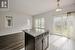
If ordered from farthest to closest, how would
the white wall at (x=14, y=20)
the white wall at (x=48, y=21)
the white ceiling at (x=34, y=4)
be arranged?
the white wall at (x=48, y=21)
the white wall at (x=14, y=20)
the white ceiling at (x=34, y=4)

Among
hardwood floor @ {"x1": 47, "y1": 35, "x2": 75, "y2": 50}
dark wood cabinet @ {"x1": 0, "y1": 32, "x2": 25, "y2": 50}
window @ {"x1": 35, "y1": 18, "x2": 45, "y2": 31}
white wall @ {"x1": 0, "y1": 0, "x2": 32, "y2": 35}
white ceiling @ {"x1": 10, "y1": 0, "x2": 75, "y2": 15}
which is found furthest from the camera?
window @ {"x1": 35, "y1": 18, "x2": 45, "y2": 31}

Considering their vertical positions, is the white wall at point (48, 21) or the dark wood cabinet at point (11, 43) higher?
the white wall at point (48, 21)

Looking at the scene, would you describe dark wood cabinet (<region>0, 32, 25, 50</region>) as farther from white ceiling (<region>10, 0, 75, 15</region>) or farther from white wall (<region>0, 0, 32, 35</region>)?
white ceiling (<region>10, 0, 75, 15</region>)

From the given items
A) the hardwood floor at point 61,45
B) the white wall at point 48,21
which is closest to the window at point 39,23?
the white wall at point 48,21

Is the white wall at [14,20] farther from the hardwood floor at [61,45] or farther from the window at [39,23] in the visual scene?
the hardwood floor at [61,45]

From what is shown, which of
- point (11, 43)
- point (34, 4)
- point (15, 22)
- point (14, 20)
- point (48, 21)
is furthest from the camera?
point (48, 21)

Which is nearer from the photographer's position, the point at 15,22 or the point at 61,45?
the point at 61,45

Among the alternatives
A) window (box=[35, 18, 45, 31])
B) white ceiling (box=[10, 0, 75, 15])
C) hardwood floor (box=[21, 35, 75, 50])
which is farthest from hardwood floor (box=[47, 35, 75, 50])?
window (box=[35, 18, 45, 31])

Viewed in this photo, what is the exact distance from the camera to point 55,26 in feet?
28.1

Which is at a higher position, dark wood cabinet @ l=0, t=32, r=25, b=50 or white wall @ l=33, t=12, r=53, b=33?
white wall @ l=33, t=12, r=53, b=33

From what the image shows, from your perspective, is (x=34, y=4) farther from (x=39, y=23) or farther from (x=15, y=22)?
(x=39, y=23)

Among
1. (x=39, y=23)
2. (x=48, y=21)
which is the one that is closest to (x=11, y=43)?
(x=48, y=21)

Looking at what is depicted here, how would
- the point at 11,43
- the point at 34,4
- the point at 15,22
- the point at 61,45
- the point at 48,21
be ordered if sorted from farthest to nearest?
the point at 48,21, the point at 15,22, the point at 34,4, the point at 61,45, the point at 11,43

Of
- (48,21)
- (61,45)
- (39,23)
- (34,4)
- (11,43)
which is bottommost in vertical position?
(61,45)
